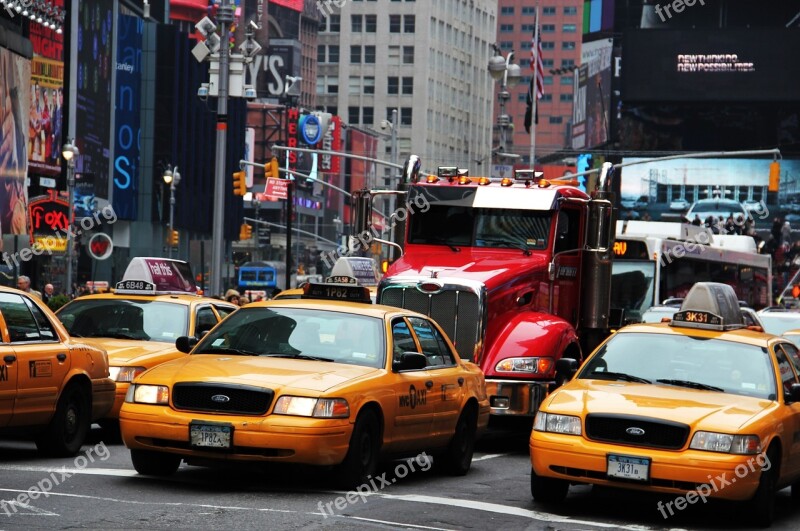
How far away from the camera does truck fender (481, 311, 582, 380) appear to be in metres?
17.4

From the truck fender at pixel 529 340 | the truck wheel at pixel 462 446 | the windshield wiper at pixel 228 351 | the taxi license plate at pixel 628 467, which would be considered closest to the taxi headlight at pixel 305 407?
the windshield wiper at pixel 228 351

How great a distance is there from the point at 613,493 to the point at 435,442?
63.5 inches

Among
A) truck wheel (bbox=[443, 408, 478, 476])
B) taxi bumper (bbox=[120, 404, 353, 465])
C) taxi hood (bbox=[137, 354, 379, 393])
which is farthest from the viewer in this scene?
truck wheel (bbox=[443, 408, 478, 476])

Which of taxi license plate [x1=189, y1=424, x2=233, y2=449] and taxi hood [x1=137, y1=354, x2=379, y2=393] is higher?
taxi hood [x1=137, y1=354, x2=379, y2=393]

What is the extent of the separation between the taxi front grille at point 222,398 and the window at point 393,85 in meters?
159

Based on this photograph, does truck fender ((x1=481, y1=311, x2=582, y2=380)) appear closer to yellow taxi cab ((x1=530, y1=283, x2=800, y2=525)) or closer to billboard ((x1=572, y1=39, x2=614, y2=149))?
yellow taxi cab ((x1=530, y1=283, x2=800, y2=525))

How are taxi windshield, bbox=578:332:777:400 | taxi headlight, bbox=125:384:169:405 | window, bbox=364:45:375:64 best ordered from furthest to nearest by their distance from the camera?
window, bbox=364:45:375:64 < taxi windshield, bbox=578:332:777:400 < taxi headlight, bbox=125:384:169:405

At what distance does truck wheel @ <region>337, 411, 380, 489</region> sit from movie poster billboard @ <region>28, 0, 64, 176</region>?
58821mm

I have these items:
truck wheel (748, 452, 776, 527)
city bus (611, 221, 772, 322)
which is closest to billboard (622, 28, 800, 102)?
city bus (611, 221, 772, 322)

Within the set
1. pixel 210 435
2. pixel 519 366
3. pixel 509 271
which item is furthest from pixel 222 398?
pixel 509 271

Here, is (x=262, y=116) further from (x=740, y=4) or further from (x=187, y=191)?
(x=740, y=4)

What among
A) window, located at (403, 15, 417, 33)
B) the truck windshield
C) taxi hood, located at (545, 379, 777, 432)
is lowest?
taxi hood, located at (545, 379, 777, 432)

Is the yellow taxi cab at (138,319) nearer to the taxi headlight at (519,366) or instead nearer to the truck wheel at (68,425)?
the truck wheel at (68,425)

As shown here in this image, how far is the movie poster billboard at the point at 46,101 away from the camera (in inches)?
2761
